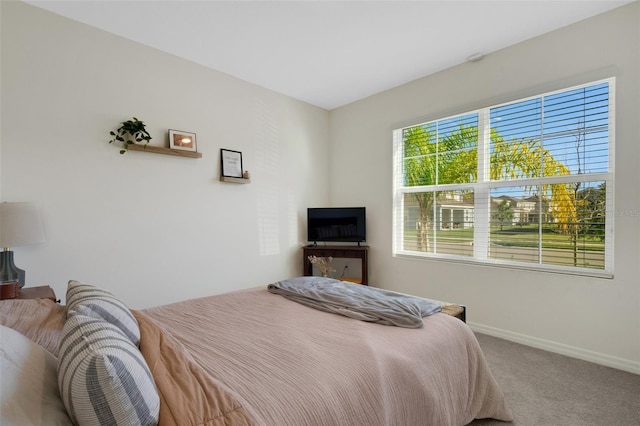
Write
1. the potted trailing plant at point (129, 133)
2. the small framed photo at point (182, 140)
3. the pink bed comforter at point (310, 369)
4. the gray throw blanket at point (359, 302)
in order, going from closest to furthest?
1. the pink bed comforter at point (310, 369)
2. the gray throw blanket at point (359, 302)
3. the potted trailing plant at point (129, 133)
4. the small framed photo at point (182, 140)

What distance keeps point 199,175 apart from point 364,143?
2147 mm

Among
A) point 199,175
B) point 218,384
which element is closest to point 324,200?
point 199,175

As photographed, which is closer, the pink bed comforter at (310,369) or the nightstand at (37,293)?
the pink bed comforter at (310,369)

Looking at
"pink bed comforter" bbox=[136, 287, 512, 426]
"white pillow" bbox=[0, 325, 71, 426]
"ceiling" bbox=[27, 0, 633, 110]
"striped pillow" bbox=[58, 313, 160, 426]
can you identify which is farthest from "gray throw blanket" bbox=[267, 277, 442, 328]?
"ceiling" bbox=[27, 0, 633, 110]

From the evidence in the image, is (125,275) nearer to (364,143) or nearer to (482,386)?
(482,386)

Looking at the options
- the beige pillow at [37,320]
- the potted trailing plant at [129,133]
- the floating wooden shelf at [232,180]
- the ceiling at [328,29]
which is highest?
the ceiling at [328,29]

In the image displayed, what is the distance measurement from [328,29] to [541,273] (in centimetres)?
280

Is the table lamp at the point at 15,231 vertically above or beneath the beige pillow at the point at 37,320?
above

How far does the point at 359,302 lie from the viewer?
1.87m

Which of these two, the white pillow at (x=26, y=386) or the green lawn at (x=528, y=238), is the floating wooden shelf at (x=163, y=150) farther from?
the green lawn at (x=528, y=238)

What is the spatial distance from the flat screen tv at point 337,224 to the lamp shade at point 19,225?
270 centimetres

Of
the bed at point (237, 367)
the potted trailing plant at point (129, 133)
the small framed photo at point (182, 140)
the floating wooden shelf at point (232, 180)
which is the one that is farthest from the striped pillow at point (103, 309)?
the floating wooden shelf at point (232, 180)

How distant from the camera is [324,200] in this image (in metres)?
4.62

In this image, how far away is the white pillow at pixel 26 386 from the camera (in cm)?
67
